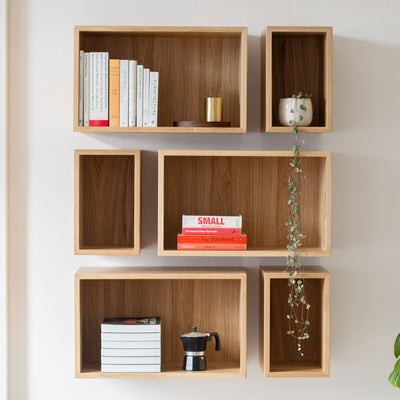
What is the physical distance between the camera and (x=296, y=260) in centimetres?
191

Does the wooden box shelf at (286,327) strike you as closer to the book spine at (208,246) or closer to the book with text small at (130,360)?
the book spine at (208,246)

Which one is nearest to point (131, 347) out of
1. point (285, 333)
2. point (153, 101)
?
point (285, 333)

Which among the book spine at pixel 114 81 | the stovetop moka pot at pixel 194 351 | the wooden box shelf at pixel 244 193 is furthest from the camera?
the wooden box shelf at pixel 244 193

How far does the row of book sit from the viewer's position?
186 centimetres

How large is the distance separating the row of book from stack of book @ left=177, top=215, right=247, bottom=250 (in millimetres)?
368

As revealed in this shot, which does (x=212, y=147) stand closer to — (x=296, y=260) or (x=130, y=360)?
(x=296, y=260)

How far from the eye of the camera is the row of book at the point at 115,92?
1.86 metres

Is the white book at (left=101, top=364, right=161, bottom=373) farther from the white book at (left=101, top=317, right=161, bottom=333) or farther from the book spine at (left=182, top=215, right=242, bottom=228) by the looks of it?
the book spine at (left=182, top=215, right=242, bottom=228)

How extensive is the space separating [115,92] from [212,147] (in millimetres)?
426

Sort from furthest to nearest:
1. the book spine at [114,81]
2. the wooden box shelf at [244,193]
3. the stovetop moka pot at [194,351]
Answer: the wooden box shelf at [244,193] → the stovetop moka pot at [194,351] → the book spine at [114,81]

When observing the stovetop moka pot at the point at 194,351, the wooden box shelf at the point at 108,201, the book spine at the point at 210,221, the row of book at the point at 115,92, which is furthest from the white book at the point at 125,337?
the row of book at the point at 115,92

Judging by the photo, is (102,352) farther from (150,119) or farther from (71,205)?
(150,119)

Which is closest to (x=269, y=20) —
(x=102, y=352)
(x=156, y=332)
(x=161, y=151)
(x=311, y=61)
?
(x=311, y=61)

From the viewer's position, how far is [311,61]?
2.05 meters
